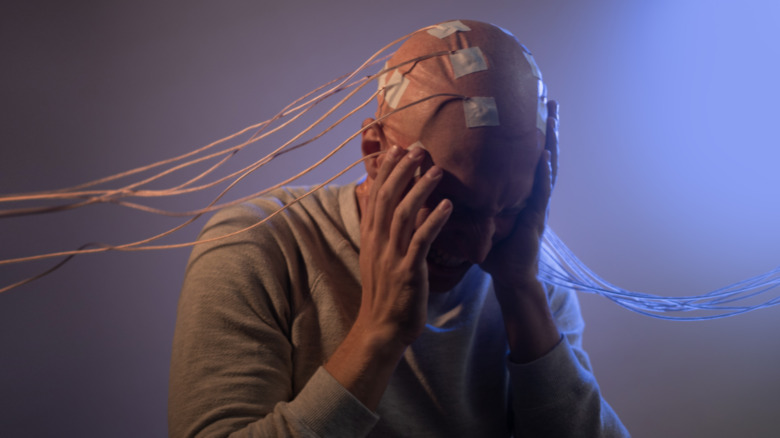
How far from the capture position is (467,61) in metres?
0.91

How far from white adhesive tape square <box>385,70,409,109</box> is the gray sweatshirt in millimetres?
228

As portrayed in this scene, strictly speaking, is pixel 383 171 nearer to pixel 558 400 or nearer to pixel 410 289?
pixel 410 289

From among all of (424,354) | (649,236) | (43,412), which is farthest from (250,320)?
(649,236)

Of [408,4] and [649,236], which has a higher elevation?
[408,4]

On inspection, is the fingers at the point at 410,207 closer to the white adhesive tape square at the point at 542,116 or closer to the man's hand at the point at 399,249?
the man's hand at the point at 399,249

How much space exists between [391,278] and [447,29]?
433mm

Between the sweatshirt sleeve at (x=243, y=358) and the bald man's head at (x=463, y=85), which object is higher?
the bald man's head at (x=463, y=85)

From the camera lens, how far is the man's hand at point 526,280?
104cm

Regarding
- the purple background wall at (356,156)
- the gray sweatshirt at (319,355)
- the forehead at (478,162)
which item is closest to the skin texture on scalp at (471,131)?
the forehead at (478,162)

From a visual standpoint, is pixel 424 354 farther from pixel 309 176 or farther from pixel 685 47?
pixel 685 47

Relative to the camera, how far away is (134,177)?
4.60 feet

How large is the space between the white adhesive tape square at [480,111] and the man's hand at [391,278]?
90mm

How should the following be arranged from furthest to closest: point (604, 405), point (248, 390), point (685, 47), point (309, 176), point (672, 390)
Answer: point (672, 390) < point (685, 47) < point (309, 176) < point (604, 405) < point (248, 390)

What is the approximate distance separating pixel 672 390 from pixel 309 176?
1357 mm
